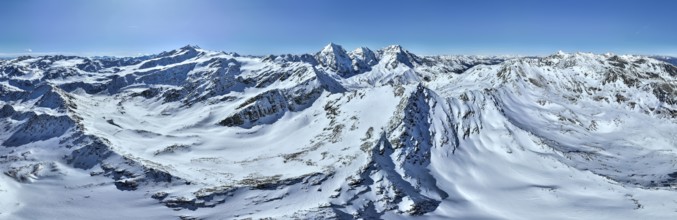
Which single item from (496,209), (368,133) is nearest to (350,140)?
(368,133)

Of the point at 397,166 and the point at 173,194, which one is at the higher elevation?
the point at 397,166

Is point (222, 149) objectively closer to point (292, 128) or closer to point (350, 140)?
point (292, 128)

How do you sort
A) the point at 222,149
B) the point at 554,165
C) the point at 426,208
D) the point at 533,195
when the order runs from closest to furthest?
the point at 426,208
the point at 533,195
the point at 554,165
the point at 222,149

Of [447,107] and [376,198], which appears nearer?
[376,198]

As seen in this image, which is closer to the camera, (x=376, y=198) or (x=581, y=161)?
(x=376, y=198)

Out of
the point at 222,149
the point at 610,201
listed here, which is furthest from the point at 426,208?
the point at 222,149

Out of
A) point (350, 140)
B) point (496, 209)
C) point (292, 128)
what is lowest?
point (496, 209)

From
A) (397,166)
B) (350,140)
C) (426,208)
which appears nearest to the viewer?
(426,208)

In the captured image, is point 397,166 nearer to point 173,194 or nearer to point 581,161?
point 173,194

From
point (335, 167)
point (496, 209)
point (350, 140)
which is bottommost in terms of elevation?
point (496, 209)
